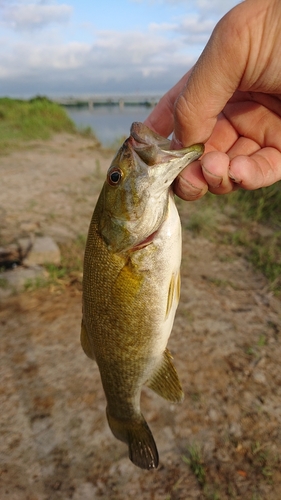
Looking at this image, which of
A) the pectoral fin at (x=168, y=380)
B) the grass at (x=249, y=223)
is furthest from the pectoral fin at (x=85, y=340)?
the grass at (x=249, y=223)

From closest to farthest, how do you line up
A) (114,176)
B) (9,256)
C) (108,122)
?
1. (114,176)
2. (9,256)
3. (108,122)

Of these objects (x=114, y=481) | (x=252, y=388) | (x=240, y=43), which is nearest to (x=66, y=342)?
(x=114, y=481)

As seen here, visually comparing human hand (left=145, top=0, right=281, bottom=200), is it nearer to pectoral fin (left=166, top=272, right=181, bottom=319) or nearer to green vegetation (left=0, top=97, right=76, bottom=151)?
pectoral fin (left=166, top=272, right=181, bottom=319)

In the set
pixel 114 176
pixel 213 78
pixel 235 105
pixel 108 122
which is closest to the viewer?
pixel 213 78

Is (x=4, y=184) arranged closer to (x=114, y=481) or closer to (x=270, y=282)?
(x=270, y=282)

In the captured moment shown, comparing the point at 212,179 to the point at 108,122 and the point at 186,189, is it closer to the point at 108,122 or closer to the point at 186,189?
the point at 186,189

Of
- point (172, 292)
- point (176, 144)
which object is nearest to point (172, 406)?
point (172, 292)

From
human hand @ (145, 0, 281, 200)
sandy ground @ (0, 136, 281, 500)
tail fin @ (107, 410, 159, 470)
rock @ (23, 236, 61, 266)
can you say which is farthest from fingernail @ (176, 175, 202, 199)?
rock @ (23, 236, 61, 266)
